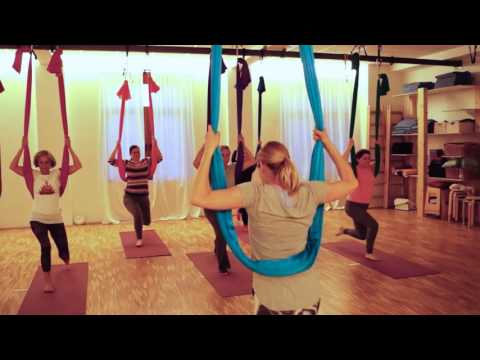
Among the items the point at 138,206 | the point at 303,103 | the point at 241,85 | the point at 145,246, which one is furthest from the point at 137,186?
the point at 303,103

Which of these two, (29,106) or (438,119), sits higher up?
(438,119)

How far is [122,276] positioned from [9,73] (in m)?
4.54

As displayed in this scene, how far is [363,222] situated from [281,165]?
341 cm

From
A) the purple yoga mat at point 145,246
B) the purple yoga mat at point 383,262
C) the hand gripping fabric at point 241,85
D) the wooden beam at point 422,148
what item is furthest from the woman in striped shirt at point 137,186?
the wooden beam at point 422,148

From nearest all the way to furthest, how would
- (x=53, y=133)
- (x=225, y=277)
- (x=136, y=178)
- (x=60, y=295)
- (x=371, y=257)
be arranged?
(x=60, y=295)
(x=225, y=277)
(x=371, y=257)
(x=136, y=178)
(x=53, y=133)

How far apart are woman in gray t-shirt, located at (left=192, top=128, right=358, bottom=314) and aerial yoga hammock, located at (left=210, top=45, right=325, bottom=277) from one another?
0.11ft

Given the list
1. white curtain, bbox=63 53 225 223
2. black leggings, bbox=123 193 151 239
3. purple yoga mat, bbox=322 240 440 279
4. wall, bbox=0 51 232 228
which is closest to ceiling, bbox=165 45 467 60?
Answer: white curtain, bbox=63 53 225 223

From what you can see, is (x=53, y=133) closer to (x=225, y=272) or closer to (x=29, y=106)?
(x=29, y=106)

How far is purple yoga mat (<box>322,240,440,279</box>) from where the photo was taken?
4.41 metres

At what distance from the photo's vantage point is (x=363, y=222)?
190 inches

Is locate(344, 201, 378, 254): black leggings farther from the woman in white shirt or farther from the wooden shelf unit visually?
the wooden shelf unit

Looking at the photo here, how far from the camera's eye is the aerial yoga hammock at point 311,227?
1696 mm

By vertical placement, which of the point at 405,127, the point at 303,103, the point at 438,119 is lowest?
the point at 405,127

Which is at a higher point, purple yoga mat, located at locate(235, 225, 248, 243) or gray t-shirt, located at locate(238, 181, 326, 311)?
gray t-shirt, located at locate(238, 181, 326, 311)
